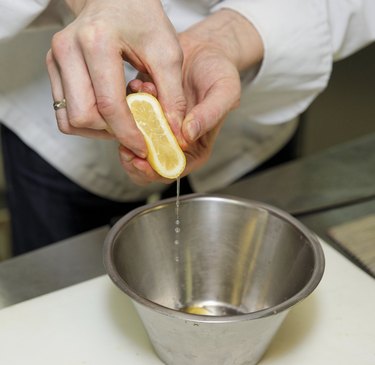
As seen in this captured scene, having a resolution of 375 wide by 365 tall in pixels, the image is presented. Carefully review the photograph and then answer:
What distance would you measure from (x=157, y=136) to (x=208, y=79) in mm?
101

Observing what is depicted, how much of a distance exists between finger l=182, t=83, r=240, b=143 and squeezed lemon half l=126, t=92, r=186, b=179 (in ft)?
0.06

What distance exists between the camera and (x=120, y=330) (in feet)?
2.12

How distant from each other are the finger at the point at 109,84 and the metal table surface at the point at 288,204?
9.2 inches

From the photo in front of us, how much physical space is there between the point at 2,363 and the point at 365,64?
1.30 m

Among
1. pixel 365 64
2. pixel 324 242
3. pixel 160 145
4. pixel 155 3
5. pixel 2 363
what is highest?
pixel 155 3

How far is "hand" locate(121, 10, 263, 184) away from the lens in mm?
625

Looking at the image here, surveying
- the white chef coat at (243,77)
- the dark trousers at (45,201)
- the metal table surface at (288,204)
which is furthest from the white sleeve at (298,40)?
the dark trousers at (45,201)

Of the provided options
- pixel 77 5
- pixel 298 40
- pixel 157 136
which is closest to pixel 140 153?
pixel 157 136

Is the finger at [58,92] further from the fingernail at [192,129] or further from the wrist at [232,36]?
the wrist at [232,36]

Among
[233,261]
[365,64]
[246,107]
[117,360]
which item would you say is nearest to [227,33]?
[246,107]

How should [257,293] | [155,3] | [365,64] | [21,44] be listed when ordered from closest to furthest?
[155,3]
[257,293]
[21,44]
[365,64]

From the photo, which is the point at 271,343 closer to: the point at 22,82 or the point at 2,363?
the point at 2,363

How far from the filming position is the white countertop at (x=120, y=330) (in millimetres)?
614

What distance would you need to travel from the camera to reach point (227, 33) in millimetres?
762
